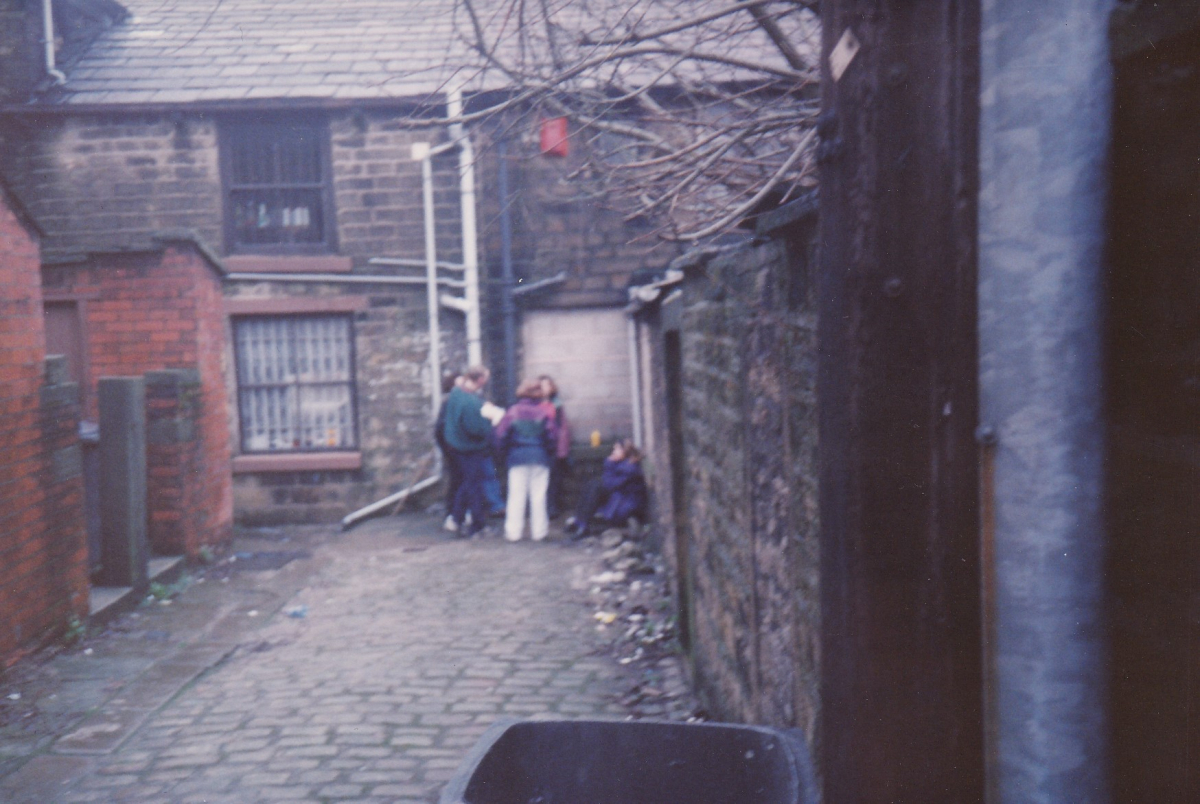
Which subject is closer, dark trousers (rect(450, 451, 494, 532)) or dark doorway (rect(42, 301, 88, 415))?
dark doorway (rect(42, 301, 88, 415))

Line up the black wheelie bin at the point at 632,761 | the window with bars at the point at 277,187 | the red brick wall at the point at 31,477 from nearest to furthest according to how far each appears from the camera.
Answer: the black wheelie bin at the point at 632,761
the red brick wall at the point at 31,477
the window with bars at the point at 277,187

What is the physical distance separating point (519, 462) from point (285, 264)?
14.2 feet

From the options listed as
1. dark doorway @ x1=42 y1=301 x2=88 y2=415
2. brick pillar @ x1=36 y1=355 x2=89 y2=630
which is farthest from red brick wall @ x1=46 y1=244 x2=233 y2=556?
brick pillar @ x1=36 y1=355 x2=89 y2=630

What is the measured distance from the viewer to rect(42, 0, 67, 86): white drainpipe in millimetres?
13039

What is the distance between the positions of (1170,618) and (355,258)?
12715 mm

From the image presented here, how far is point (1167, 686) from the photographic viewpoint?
1.29 meters

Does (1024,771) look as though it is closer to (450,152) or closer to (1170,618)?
(1170,618)

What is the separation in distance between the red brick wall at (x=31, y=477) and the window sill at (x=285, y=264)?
5958 millimetres

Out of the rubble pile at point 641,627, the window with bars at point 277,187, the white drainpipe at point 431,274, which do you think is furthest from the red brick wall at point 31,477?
the window with bars at point 277,187

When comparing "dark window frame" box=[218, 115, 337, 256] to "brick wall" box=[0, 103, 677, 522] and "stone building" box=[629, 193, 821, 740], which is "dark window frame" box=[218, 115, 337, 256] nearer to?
"brick wall" box=[0, 103, 677, 522]

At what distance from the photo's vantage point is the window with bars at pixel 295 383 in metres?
13.3

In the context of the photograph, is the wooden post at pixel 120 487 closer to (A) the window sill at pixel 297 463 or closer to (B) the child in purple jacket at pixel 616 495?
(A) the window sill at pixel 297 463

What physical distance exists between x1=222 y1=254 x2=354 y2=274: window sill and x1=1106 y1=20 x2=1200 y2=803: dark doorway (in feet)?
41.3

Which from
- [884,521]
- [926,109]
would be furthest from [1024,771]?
[926,109]
